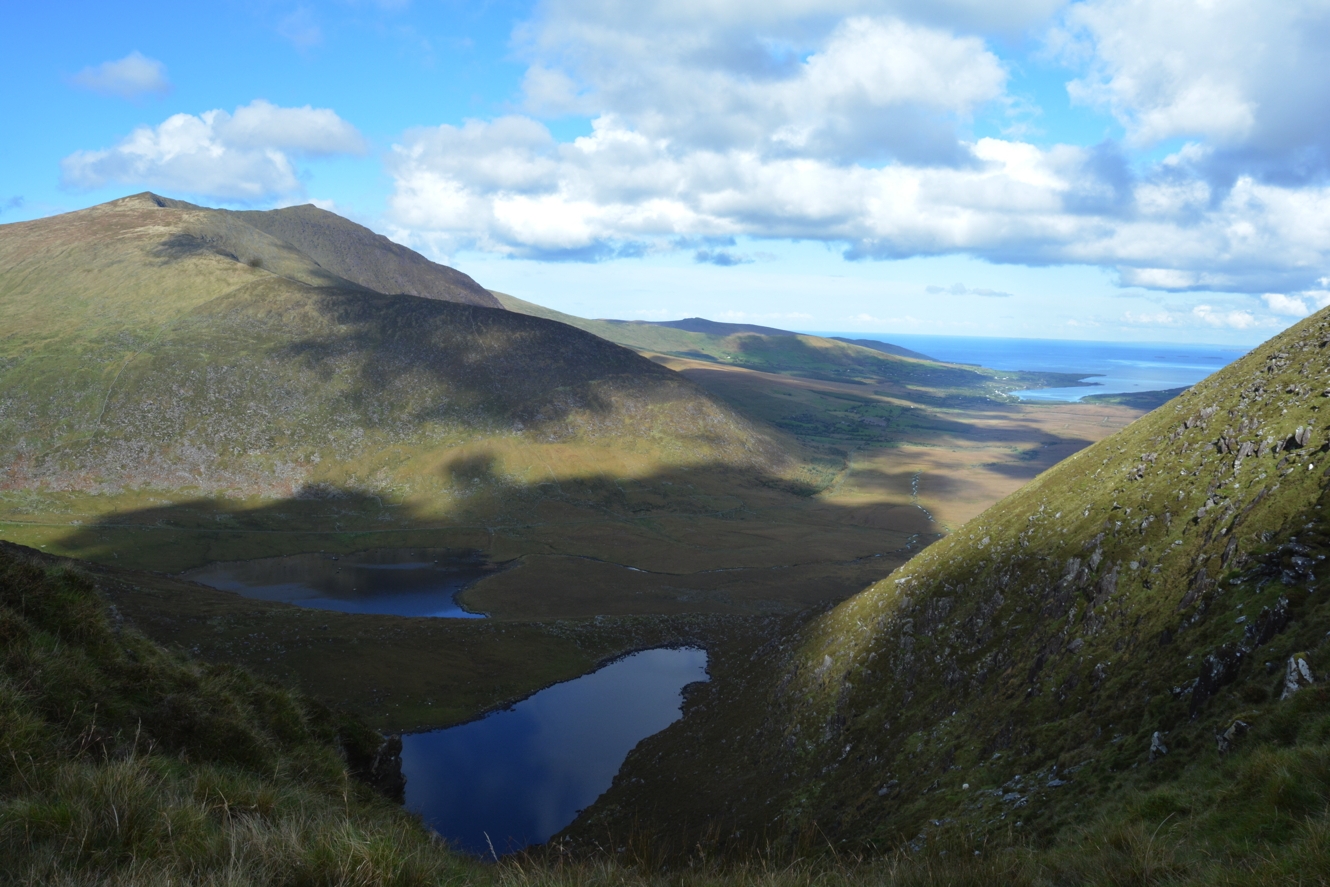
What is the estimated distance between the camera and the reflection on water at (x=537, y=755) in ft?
126

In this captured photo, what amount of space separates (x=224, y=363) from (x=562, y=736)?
114 metres

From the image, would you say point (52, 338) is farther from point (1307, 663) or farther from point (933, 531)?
point (1307, 663)

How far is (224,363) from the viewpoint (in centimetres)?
13025

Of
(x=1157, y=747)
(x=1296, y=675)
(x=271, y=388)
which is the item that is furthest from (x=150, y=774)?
(x=271, y=388)

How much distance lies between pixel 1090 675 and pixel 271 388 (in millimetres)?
136692

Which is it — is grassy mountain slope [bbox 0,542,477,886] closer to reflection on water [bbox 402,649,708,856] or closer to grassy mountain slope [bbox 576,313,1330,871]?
grassy mountain slope [bbox 576,313,1330,871]

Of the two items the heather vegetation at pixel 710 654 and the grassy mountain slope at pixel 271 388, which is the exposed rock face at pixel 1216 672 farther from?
the grassy mountain slope at pixel 271 388

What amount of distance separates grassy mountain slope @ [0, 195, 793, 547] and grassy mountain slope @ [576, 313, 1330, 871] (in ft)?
288

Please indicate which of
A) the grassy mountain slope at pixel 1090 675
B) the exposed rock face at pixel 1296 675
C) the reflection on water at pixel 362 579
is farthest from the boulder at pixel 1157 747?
the reflection on water at pixel 362 579

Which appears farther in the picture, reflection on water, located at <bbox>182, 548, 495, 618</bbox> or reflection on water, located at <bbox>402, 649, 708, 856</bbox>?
reflection on water, located at <bbox>182, 548, 495, 618</bbox>

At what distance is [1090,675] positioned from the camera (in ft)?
69.4

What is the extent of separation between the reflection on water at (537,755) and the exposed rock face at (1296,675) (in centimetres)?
2893

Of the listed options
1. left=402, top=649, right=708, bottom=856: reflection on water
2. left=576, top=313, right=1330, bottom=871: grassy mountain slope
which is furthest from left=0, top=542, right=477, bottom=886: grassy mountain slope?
left=402, top=649, right=708, bottom=856: reflection on water

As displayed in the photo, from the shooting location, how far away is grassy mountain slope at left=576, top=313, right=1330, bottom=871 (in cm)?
1215
